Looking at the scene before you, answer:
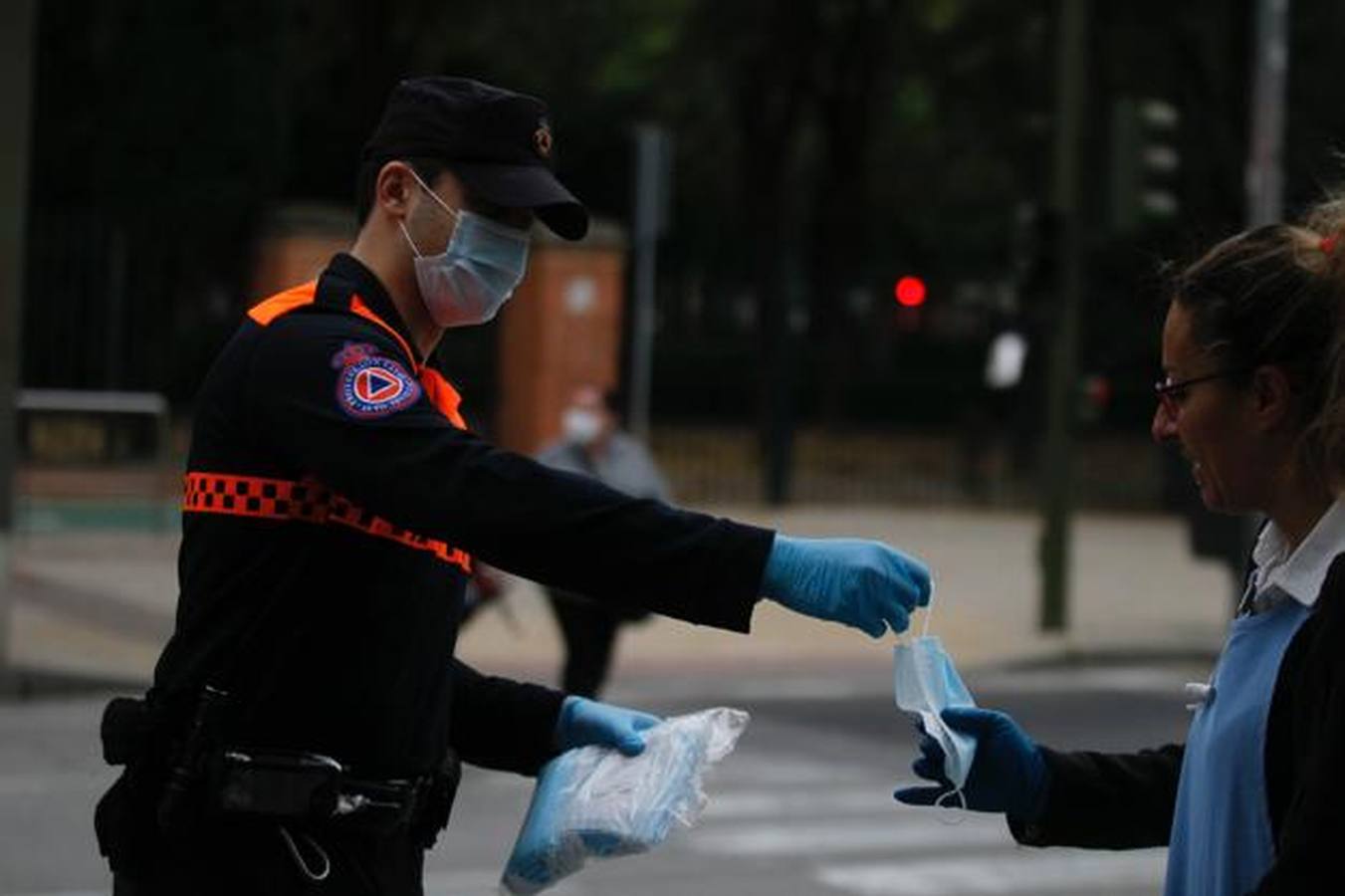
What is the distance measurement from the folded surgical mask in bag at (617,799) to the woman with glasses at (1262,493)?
2.20 feet

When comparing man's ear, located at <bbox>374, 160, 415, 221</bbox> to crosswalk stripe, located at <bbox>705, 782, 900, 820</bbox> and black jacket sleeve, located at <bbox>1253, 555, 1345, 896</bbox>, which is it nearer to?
black jacket sleeve, located at <bbox>1253, 555, 1345, 896</bbox>

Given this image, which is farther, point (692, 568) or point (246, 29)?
point (246, 29)

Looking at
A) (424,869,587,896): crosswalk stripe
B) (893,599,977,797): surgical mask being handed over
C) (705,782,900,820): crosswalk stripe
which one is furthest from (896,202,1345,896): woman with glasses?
(705,782,900,820): crosswalk stripe

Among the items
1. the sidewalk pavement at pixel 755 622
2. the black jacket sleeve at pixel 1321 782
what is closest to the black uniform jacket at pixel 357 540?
the black jacket sleeve at pixel 1321 782

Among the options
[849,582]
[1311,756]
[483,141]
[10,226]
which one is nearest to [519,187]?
[483,141]

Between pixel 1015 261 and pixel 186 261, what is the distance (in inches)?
385

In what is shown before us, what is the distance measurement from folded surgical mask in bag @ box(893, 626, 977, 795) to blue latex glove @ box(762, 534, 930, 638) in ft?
0.23

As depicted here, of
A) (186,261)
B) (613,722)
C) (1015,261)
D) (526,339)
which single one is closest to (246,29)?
(186,261)

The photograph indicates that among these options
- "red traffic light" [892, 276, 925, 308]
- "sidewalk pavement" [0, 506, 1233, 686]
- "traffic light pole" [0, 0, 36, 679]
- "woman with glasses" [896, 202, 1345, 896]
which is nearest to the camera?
"woman with glasses" [896, 202, 1345, 896]

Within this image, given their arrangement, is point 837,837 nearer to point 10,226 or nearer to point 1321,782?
point 10,226

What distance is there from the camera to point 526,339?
75.5 feet

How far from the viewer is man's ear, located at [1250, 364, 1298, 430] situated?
2.62 metres

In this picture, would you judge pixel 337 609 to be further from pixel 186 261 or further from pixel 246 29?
pixel 246 29

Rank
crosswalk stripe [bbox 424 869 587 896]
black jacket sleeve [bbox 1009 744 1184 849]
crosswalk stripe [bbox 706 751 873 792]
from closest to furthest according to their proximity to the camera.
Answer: black jacket sleeve [bbox 1009 744 1184 849], crosswalk stripe [bbox 424 869 587 896], crosswalk stripe [bbox 706 751 873 792]
